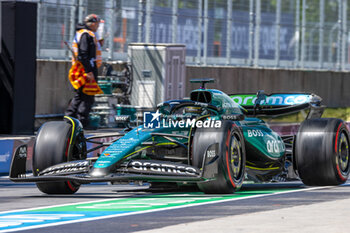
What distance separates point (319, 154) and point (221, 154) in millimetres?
1990

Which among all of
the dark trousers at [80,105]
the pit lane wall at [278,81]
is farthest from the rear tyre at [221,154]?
the pit lane wall at [278,81]

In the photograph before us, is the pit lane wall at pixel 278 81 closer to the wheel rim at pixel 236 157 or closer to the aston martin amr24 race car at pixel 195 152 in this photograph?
the aston martin amr24 race car at pixel 195 152

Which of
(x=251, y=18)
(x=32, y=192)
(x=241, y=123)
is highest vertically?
(x=251, y=18)

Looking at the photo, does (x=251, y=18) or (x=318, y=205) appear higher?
(x=251, y=18)

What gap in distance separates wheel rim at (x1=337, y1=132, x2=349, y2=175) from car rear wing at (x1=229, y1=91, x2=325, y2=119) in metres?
1.09

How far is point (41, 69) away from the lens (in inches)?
760

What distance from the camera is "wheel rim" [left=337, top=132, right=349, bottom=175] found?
12.1 meters

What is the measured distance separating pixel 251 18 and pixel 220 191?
1572 centimetres

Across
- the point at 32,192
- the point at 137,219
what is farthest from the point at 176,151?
the point at 137,219

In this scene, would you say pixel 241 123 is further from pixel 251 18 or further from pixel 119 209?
pixel 251 18

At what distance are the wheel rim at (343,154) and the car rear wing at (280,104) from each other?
109 centimetres

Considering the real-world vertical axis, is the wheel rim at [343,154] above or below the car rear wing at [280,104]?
below

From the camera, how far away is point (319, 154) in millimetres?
11742

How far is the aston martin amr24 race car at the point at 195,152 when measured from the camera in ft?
33.3
